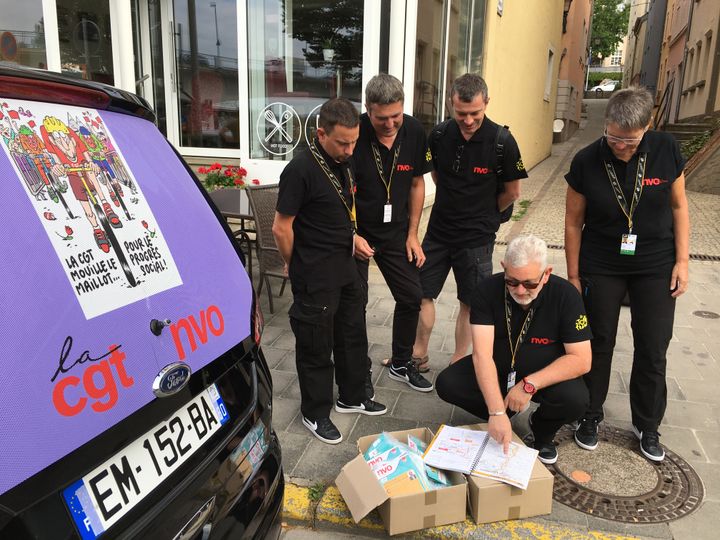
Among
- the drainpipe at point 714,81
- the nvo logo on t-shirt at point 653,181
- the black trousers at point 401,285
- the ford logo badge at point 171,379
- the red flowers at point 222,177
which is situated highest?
the drainpipe at point 714,81

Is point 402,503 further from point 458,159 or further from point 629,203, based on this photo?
point 458,159

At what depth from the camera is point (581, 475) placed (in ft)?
9.52

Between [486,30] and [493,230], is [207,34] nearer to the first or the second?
[486,30]

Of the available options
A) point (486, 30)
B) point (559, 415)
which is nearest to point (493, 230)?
point (559, 415)

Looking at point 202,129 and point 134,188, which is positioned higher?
point 202,129

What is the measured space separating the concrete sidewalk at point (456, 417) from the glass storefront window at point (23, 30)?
3759 mm

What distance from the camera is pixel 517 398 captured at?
2740mm

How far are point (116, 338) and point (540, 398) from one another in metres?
2.13

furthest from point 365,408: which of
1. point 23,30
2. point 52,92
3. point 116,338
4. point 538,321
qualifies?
point 23,30

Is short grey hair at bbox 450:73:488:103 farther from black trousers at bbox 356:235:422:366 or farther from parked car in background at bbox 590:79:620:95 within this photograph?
parked car in background at bbox 590:79:620:95

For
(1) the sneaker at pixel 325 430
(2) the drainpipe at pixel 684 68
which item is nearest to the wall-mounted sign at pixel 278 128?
(1) the sneaker at pixel 325 430

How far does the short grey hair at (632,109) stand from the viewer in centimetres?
258

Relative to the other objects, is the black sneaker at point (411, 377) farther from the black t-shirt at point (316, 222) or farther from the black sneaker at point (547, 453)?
the black t-shirt at point (316, 222)

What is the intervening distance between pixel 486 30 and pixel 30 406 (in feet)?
31.4
